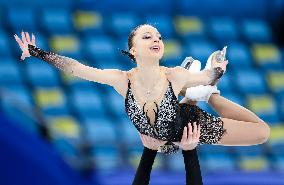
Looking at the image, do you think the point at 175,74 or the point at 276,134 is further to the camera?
the point at 276,134

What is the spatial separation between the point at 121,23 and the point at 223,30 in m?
1.33

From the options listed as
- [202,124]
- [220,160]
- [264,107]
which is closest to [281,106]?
[264,107]

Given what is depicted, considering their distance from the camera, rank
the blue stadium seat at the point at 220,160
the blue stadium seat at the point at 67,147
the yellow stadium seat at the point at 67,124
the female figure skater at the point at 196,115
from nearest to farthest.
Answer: the female figure skater at the point at 196,115
the blue stadium seat at the point at 67,147
the yellow stadium seat at the point at 67,124
the blue stadium seat at the point at 220,160

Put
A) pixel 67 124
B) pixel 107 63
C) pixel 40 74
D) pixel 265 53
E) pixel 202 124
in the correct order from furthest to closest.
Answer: pixel 265 53, pixel 107 63, pixel 40 74, pixel 67 124, pixel 202 124

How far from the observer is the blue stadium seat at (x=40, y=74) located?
8.36m

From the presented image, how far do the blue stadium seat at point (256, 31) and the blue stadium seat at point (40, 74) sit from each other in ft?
8.70

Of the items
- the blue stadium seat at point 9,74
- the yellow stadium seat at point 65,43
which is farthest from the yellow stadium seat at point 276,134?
the blue stadium seat at point 9,74

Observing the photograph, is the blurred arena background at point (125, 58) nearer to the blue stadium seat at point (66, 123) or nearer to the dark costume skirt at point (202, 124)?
the blue stadium seat at point (66, 123)

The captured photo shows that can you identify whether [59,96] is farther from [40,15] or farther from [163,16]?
[163,16]

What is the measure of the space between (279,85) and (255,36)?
79cm

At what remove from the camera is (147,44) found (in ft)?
14.3

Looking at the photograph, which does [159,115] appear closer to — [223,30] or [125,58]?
[125,58]

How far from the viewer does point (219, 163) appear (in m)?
8.20

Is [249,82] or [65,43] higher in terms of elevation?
[65,43]
